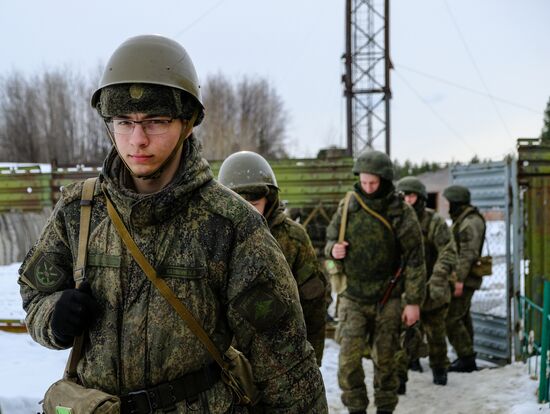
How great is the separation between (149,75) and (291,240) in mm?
2411

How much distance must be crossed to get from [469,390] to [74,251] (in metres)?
6.42

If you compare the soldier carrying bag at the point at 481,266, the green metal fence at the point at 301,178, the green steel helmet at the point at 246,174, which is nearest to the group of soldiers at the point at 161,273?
the green steel helmet at the point at 246,174

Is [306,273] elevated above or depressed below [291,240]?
below

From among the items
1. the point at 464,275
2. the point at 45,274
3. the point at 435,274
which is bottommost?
the point at 464,275

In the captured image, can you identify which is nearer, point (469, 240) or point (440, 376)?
point (440, 376)

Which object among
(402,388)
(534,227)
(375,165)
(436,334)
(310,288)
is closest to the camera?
(310,288)

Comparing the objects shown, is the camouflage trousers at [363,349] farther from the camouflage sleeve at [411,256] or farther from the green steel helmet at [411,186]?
the green steel helmet at [411,186]

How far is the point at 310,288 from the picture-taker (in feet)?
14.7

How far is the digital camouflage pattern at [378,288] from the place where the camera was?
6211mm

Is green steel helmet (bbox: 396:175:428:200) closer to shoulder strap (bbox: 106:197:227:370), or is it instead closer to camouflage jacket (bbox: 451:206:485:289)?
camouflage jacket (bbox: 451:206:485:289)

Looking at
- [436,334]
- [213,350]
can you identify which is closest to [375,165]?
[436,334]

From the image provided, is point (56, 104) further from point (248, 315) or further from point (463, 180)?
point (248, 315)

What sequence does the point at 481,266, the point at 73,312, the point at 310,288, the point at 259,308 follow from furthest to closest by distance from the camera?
the point at 481,266, the point at 310,288, the point at 259,308, the point at 73,312

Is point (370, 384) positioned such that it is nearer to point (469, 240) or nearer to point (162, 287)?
point (469, 240)
